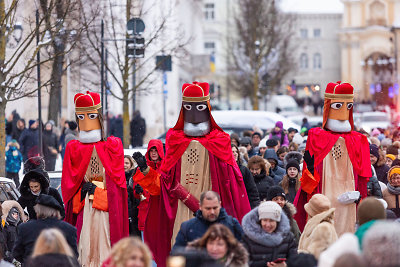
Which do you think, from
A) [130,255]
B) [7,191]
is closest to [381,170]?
[7,191]

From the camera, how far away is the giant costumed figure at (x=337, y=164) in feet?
43.3

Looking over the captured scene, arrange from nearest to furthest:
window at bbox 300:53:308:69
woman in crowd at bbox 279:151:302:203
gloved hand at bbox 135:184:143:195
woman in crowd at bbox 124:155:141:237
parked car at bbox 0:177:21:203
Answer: gloved hand at bbox 135:184:143:195 → woman in crowd at bbox 124:155:141:237 → parked car at bbox 0:177:21:203 → woman in crowd at bbox 279:151:302:203 → window at bbox 300:53:308:69

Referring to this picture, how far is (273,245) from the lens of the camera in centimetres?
989

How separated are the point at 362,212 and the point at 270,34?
49.1 m

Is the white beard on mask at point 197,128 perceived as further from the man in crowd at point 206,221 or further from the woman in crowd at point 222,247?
the woman in crowd at point 222,247

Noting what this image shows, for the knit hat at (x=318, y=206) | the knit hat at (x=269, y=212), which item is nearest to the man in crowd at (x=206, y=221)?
the knit hat at (x=269, y=212)

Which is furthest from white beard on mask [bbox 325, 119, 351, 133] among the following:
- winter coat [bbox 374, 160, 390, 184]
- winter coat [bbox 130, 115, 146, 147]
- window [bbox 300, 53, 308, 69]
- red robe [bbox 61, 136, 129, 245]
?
window [bbox 300, 53, 308, 69]

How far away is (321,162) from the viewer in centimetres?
1331

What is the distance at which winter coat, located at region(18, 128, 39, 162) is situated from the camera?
986 inches

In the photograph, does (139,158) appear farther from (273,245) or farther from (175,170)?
(273,245)

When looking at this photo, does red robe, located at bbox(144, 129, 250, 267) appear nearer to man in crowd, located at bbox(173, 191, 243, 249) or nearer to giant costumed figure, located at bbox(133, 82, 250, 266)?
giant costumed figure, located at bbox(133, 82, 250, 266)

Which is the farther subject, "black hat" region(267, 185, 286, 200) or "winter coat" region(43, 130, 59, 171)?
"winter coat" region(43, 130, 59, 171)

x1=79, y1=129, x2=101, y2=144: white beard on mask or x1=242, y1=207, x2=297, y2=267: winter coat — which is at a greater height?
x1=79, y1=129, x2=101, y2=144: white beard on mask

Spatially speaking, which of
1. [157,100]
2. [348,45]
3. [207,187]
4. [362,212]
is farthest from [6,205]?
[348,45]
